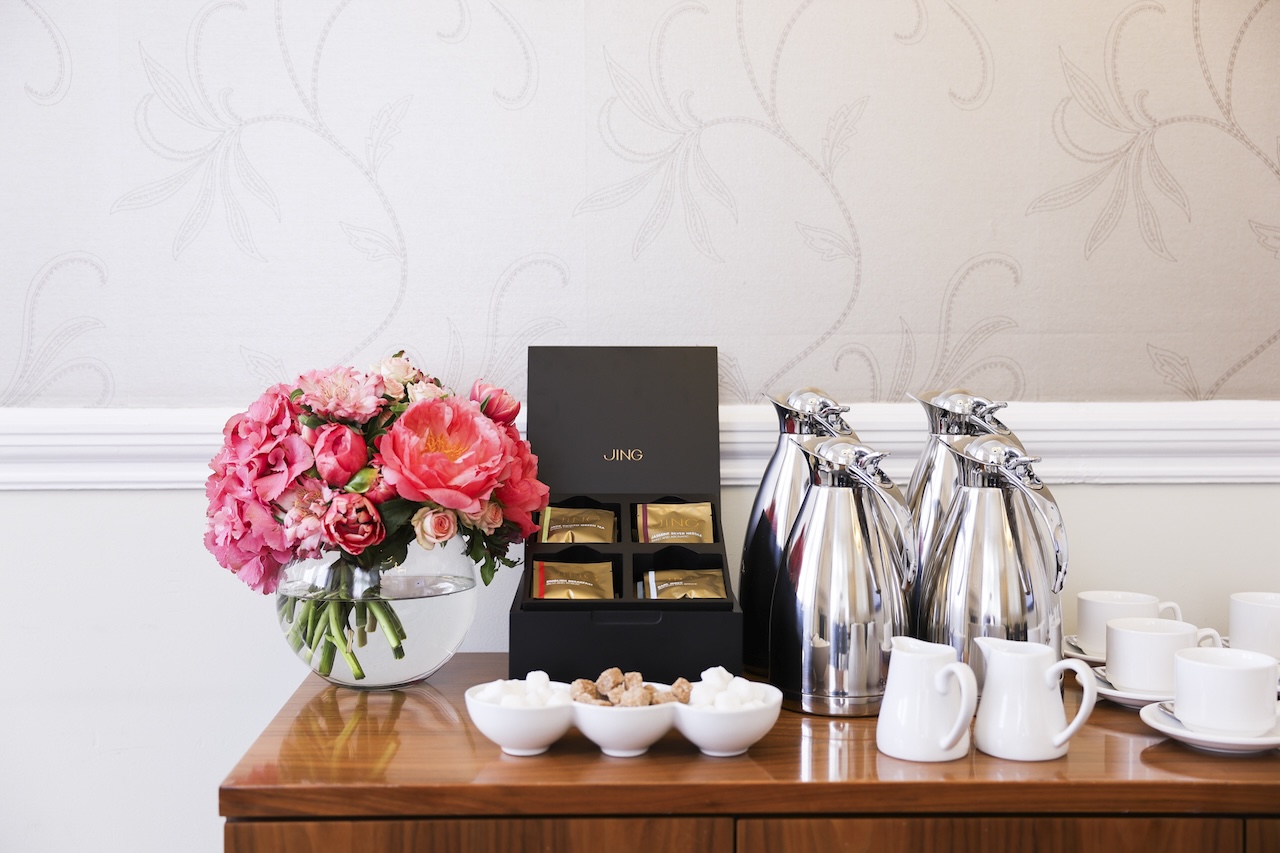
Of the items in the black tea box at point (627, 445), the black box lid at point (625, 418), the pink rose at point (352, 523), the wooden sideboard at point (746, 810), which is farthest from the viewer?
the black box lid at point (625, 418)

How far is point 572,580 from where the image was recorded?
965 millimetres

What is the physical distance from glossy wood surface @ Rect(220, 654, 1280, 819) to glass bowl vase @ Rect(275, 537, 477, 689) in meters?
0.14

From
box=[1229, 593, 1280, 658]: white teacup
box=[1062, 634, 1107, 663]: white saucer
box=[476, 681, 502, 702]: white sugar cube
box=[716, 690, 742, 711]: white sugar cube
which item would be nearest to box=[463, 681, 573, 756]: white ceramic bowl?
box=[476, 681, 502, 702]: white sugar cube

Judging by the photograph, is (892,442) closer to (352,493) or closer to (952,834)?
(952,834)

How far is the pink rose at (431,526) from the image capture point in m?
0.90

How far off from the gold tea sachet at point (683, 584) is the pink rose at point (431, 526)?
0.68 feet

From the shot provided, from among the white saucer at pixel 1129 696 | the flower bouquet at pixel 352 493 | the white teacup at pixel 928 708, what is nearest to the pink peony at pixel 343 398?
the flower bouquet at pixel 352 493

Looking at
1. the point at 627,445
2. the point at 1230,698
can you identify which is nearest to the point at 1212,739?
the point at 1230,698

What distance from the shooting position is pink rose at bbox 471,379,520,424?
1008 mm

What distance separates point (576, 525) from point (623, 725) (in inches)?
11.6

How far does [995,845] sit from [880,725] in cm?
12

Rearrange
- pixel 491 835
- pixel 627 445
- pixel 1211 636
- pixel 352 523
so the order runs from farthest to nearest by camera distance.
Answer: pixel 627 445, pixel 1211 636, pixel 352 523, pixel 491 835

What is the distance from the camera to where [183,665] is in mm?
1182

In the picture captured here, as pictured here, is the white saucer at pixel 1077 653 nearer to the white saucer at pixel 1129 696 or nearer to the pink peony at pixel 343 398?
the white saucer at pixel 1129 696
